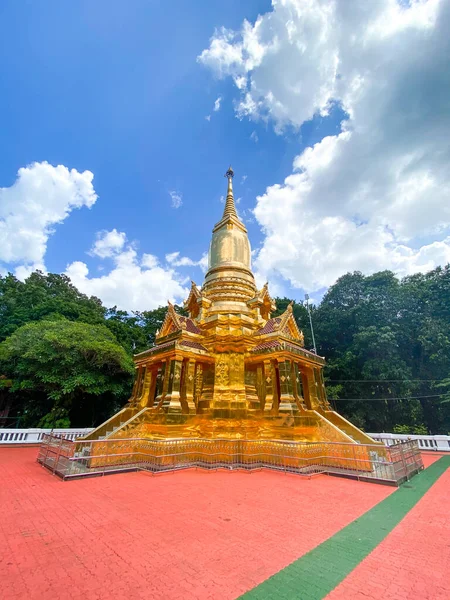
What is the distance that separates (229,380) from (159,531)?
7.85 metres

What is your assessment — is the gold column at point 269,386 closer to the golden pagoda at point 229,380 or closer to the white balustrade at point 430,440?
the golden pagoda at point 229,380

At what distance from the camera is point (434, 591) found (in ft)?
10.0

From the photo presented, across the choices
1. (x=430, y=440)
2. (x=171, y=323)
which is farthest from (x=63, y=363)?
(x=430, y=440)

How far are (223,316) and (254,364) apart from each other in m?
2.56

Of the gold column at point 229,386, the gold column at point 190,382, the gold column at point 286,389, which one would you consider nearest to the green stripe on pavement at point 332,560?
the gold column at point 286,389

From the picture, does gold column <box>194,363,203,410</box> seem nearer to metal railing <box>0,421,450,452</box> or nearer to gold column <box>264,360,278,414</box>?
gold column <box>264,360,278,414</box>

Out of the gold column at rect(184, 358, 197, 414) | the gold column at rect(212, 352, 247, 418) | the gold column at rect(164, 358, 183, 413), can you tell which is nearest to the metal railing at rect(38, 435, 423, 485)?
the gold column at rect(164, 358, 183, 413)

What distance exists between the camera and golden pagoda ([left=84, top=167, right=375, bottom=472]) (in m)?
10.3

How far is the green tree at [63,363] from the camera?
16.1 meters

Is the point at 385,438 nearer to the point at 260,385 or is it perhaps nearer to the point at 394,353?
the point at 260,385

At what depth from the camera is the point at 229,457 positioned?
9.63 meters

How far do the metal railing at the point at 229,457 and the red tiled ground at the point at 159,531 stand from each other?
0.76 metres

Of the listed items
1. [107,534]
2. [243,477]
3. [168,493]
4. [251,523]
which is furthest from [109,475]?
[251,523]

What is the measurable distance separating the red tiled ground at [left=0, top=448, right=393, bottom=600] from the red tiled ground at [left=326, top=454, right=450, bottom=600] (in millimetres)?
787
